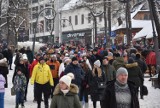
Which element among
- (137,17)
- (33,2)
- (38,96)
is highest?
(33,2)

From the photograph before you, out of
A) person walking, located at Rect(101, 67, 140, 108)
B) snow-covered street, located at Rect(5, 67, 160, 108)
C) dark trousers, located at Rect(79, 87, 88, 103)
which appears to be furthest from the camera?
snow-covered street, located at Rect(5, 67, 160, 108)

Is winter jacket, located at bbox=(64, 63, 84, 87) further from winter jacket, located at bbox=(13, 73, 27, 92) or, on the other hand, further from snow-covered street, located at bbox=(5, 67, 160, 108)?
winter jacket, located at bbox=(13, 73, 27, 92)

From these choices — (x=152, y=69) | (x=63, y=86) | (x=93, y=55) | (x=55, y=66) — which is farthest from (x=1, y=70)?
(x=152, y=69)

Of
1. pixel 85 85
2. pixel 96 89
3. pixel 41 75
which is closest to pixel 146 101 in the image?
pixel 85 85

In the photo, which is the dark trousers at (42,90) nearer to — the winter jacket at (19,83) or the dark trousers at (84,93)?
the winter jacket at (19,83)

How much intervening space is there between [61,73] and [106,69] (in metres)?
2.22

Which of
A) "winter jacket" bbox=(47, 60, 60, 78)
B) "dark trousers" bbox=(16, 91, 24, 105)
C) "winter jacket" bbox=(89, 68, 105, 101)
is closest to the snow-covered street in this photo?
"dark trousers" bbox=(16, 91, 24, 105)

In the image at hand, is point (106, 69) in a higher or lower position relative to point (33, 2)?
lower

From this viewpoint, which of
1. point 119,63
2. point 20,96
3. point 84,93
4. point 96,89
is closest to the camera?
point 96,89

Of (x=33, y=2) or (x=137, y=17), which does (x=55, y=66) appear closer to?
(x=137, y=17)

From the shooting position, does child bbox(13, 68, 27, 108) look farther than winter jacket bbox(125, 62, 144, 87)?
Yes

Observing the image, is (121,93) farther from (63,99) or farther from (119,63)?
(119,63)

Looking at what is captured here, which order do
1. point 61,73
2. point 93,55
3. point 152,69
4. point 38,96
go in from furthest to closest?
point 152,69 < point 93,55 < point 61,73 < point 38,96

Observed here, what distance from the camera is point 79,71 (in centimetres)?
1315
